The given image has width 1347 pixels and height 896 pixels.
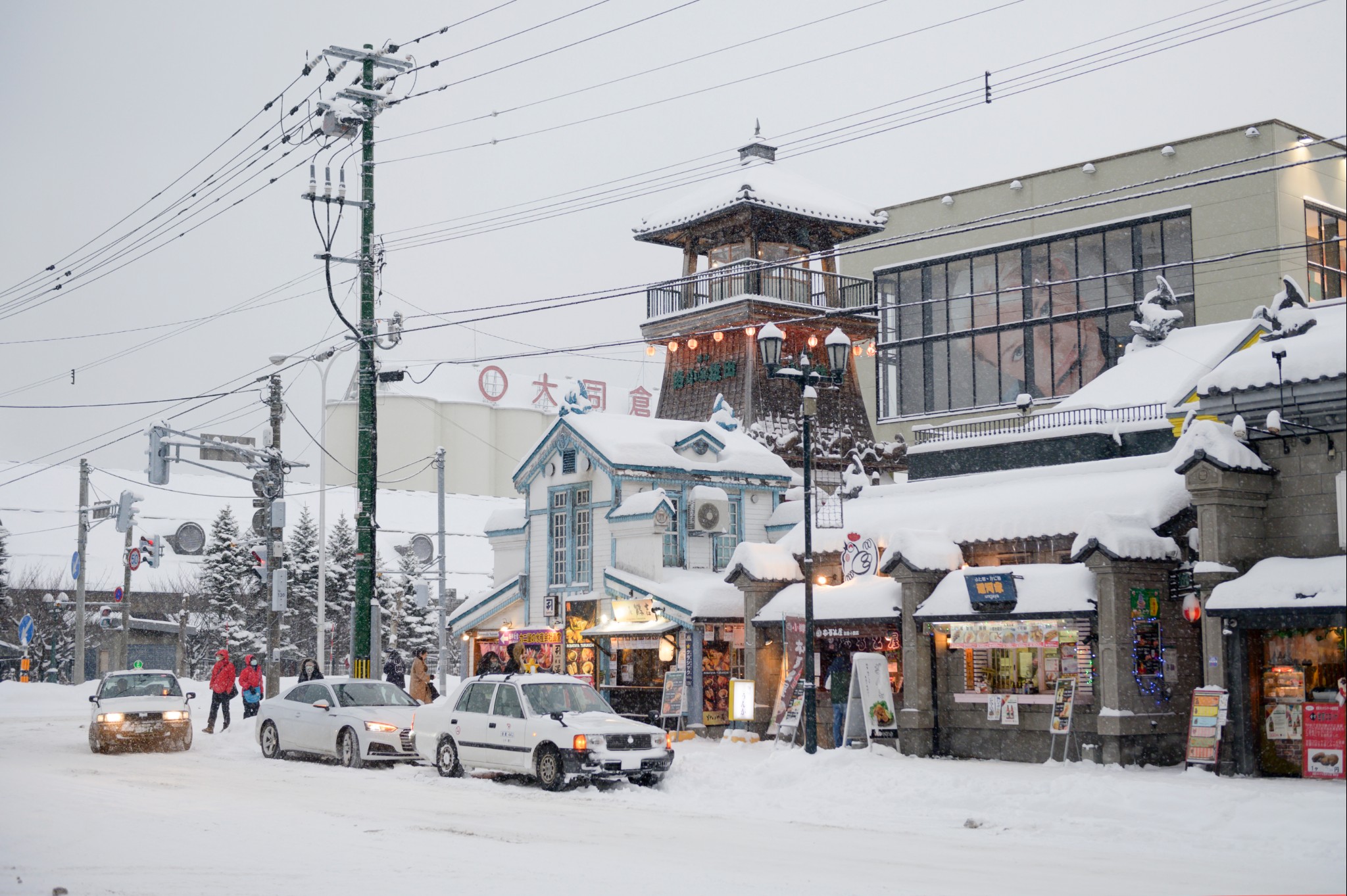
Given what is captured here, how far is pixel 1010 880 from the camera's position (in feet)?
38.1

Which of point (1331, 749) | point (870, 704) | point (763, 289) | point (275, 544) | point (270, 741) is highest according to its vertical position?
point (763, 289)

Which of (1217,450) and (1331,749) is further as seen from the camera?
(1217,450)

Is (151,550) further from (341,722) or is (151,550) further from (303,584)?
(303,584)

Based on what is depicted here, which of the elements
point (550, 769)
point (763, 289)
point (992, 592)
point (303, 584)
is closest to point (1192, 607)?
point (992, 592)

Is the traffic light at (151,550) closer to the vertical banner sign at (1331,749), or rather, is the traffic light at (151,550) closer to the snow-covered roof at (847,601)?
the snow-covered roof at (847,601)

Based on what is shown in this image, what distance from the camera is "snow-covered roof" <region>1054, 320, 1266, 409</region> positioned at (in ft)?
95.7

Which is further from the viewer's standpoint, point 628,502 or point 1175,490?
point 628,502

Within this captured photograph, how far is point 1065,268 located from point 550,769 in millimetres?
43269

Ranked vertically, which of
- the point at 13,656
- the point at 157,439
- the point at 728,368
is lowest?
the point at 13,656

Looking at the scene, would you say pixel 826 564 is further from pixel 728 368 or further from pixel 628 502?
pixel 728 368

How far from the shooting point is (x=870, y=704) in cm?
2420

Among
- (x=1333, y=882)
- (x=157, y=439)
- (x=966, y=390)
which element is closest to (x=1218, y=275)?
(x=966, y=390)

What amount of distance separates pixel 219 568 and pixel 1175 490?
62554 millimetres

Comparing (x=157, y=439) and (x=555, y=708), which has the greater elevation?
(x=157, y=439)
